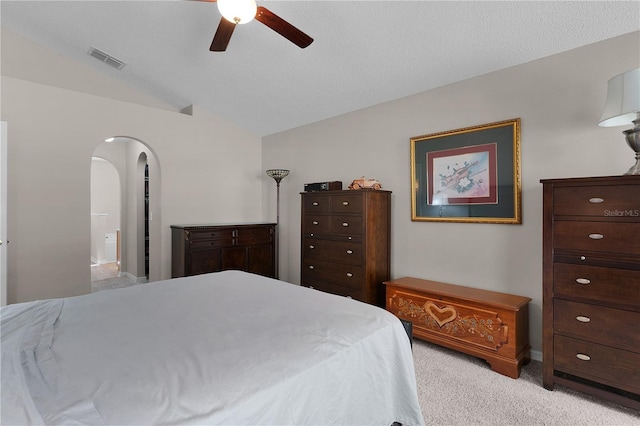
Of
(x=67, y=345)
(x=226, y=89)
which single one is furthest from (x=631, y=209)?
(x=226, y=89)

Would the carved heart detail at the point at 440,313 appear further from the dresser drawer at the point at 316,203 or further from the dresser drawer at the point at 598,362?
the dresser drawer at the point at 316,203

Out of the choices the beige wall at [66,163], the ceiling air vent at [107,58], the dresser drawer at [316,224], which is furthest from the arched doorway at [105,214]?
the dresser drawer at [316,224]

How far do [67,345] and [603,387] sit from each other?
9.75 feet

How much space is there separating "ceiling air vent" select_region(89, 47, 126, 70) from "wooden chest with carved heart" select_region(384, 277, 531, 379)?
4034mm

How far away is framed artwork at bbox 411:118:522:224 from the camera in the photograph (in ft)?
9.01

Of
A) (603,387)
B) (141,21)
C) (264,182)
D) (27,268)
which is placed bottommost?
(603,387)

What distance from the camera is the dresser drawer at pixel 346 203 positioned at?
332 cm

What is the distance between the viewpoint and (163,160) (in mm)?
4340

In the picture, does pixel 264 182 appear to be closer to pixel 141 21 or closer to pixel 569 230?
pixel 141 21

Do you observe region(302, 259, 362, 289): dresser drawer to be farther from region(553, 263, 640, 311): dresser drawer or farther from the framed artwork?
region(553, 263, 640, 311): dresser drawer

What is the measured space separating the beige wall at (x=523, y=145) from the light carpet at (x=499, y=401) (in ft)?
1.88

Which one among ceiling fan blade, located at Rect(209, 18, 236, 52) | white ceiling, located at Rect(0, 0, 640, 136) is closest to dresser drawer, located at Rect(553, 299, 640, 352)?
white ceiling, located at Rect(0, 0, 640, 136)

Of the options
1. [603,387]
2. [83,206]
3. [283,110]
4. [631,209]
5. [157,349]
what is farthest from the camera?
[283,110]

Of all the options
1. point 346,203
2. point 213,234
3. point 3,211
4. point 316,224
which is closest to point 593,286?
point 346,203
